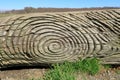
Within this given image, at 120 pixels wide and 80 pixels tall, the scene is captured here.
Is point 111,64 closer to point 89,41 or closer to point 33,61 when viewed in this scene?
point 89,41

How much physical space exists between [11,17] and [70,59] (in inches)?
42.5

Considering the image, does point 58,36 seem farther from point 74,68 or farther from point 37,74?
point 37,74

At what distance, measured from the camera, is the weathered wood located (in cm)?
597

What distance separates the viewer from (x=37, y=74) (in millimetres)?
6074

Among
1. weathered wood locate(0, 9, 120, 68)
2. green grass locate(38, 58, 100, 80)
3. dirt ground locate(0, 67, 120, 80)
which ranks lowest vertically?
dirt ground locate(0, 67, 120, 80)

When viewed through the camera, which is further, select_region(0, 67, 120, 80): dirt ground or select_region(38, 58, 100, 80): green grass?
select_region(0, 67, 120, 80): dirt ground

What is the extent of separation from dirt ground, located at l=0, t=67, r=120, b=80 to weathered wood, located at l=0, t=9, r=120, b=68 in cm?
15

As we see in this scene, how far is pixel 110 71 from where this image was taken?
6.25 m

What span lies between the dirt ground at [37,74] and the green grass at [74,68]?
0.30ft

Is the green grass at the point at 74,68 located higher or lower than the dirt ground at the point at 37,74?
higher

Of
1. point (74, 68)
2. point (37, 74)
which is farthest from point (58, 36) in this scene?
point (37, 74)

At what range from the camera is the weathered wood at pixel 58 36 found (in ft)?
19.6

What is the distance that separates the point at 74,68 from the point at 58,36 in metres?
0.53

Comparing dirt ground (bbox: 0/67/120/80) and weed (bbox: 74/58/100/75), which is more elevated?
weed (bbox: 74/58/100/75)
